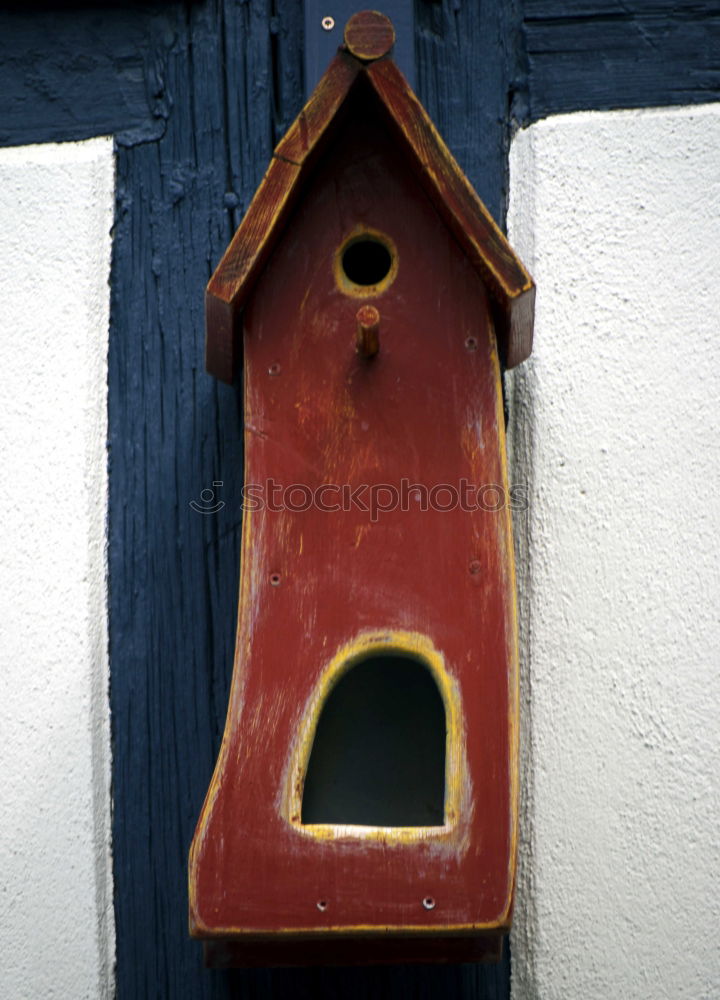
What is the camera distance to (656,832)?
3.10 ft

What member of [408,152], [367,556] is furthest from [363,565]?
[408,152]

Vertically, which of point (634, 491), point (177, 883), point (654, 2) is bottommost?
point (177, 883)

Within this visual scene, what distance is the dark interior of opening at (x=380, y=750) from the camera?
0.91 meters

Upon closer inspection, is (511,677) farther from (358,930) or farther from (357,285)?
(357,285)

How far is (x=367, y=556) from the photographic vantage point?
82 centimetres

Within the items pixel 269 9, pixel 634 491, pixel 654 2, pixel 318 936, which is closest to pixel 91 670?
pixel 318 936

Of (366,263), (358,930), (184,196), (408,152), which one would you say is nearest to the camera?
(358,930)

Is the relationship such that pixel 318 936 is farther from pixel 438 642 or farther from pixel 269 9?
pixel 269 9

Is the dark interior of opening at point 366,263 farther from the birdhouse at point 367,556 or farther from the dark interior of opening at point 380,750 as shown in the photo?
the dark interior of opening at point 380,750

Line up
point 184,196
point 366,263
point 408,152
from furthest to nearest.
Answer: point 184,196 → point 366,263 → point 408,152

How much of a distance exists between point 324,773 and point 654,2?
3.07 feet

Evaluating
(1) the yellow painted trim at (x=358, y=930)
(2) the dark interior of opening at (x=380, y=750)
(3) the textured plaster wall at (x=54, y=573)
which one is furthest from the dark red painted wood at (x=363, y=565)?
(3) the textured plaster wall at (x=54, y=573)

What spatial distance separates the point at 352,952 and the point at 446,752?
0.23m

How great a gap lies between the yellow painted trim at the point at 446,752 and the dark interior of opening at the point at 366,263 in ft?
1.18
